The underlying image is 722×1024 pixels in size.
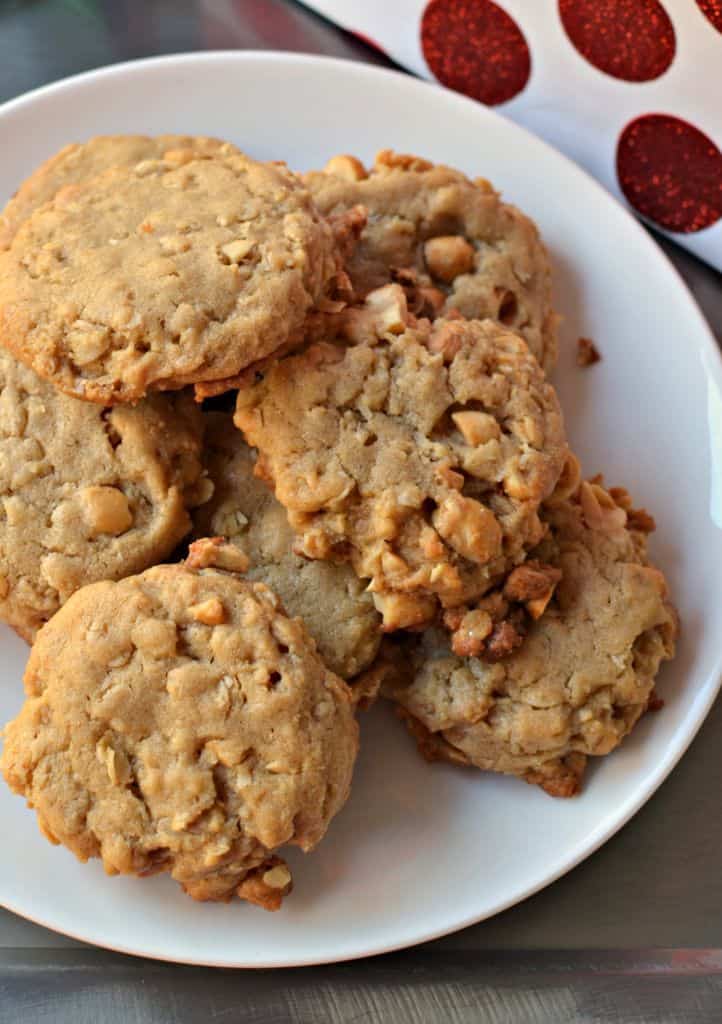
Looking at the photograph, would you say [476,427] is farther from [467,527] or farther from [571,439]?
[571,439]

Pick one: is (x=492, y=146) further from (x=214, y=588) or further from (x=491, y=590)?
(x=214, y=588)

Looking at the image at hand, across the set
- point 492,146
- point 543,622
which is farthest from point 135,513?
point 492,146

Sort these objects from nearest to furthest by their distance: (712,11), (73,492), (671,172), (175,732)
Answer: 1. (175,732)
2. (73,492)
3. (712,11)
4. (671,172)

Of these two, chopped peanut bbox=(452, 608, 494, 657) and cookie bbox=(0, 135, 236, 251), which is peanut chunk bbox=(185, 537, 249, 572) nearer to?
chopped peanut bbox=(452, 608, 494, 657)

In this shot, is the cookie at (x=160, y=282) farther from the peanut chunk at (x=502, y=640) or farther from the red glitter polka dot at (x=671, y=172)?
the red glitter polka dot at (x=671, y=172)

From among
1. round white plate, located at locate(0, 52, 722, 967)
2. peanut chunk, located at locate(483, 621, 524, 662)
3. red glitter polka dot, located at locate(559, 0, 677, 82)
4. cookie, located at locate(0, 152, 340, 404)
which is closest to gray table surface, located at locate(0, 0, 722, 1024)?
round white plate, located at locate(0, 52, 722, 967)

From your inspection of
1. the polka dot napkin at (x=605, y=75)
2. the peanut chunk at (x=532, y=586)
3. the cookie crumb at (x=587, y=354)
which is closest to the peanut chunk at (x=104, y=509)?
the peanut chunk at (x=532, y=586)

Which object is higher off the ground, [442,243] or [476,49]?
[476,49]

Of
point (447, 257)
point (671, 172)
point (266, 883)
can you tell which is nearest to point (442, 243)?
point (447, 257)
